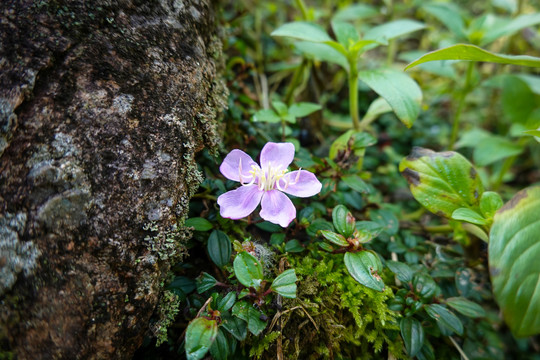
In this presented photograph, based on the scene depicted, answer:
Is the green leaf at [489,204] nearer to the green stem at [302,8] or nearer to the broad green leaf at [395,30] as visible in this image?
the broad green leaf at [395,30]

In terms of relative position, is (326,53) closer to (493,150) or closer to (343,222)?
(343,222)

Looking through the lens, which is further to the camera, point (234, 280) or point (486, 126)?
point (486, 126)

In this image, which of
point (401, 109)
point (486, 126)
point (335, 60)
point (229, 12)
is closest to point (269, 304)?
point (401, 109)

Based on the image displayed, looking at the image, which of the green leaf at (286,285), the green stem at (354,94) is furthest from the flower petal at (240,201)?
the green stem at (354,94)

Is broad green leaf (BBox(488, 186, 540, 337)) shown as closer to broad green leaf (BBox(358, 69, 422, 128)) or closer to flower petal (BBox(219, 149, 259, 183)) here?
broad green leaf (BBox(358, 69, 422, 128))

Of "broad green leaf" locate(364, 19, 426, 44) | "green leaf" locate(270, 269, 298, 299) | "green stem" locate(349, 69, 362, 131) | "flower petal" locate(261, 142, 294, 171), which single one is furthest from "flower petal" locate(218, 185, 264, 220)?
"broad green leaf" locate(364, 19, 426, 44)

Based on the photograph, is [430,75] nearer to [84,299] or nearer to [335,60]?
[335,60]

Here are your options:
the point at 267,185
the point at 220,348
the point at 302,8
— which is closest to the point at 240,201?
the point at 267,185
